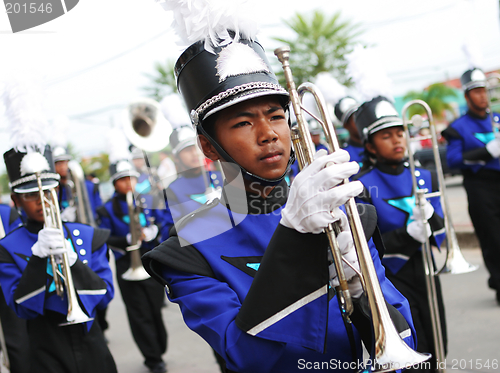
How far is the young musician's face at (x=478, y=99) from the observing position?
5.86 m

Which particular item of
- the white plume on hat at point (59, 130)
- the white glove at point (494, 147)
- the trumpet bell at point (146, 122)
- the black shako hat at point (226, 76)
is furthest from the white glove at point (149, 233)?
the black shako hat at point (226, 76)

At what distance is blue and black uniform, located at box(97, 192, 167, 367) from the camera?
210 inches

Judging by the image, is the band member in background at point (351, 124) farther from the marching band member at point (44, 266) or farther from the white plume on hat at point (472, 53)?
the marching band member at point (44, 266)

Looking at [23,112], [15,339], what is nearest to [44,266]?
[23,112]

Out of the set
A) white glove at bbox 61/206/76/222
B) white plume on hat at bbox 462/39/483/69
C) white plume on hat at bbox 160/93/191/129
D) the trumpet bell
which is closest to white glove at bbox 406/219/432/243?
white plume on hat at bbox 462/39/483/69

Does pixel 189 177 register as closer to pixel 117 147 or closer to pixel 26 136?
pixel 117 147

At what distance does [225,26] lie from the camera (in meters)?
1.74

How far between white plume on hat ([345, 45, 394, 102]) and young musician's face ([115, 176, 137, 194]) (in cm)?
305

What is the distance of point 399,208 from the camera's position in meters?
3.89

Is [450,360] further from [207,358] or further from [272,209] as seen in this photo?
[272,209]

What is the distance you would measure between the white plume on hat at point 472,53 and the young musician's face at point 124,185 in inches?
178

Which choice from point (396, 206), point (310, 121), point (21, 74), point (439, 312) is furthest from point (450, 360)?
point (310, 121)

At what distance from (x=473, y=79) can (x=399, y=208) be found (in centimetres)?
288

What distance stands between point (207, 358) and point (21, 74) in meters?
3.34
